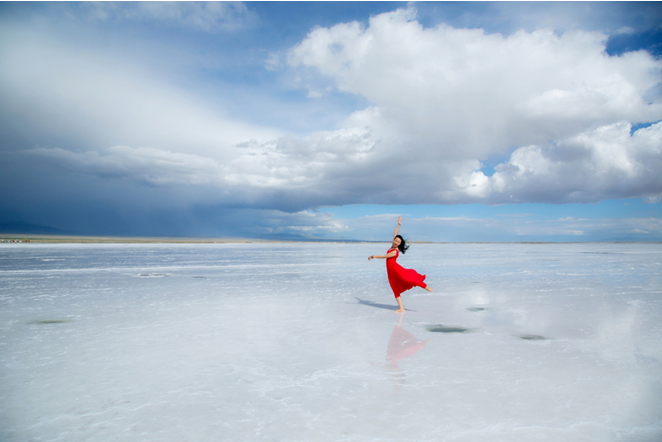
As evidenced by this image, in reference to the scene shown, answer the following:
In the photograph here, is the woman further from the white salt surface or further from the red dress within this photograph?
the white salt surface

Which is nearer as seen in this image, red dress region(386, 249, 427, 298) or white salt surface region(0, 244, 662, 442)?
white salt surface region(0, 244, 662, 442)

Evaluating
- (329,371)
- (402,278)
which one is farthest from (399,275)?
(329,371)

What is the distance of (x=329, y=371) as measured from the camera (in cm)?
446

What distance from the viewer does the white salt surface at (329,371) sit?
10.4ft

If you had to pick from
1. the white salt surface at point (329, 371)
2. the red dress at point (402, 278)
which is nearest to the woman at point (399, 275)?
the red dress at point (402, 278)

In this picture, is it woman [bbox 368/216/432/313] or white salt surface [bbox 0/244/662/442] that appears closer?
white salt surface [bbox 0/244/662/442]

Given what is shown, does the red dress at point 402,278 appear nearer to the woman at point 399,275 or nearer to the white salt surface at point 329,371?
the woman at point 399,275

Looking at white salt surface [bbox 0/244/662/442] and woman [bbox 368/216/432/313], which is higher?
woman [bbox 368/216/432/313]

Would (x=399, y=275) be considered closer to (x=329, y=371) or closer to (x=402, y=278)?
(x=402, y=278)

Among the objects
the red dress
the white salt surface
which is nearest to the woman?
the red dress

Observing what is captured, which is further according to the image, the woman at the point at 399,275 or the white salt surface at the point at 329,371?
the woman at the point at 399,275

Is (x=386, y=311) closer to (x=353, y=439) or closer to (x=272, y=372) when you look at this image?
(x=272, y=372)

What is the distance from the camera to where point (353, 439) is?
9.66ft

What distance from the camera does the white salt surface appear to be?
3.16m
